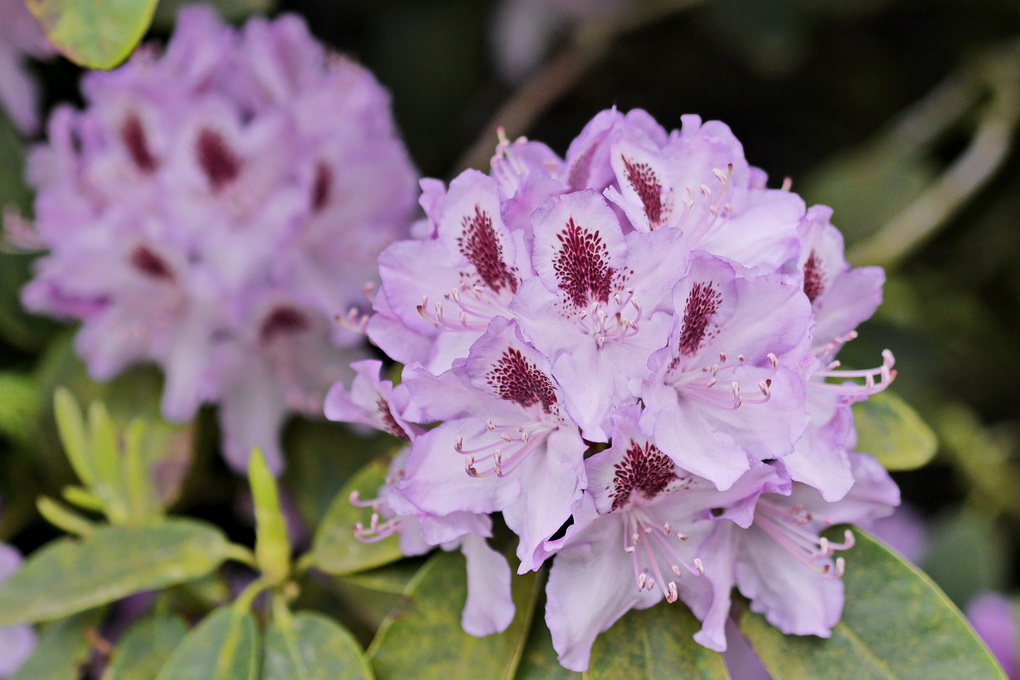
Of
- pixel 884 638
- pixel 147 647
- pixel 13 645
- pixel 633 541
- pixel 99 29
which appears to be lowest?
pixel 13 645

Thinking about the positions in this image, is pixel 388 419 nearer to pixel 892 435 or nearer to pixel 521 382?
pixel 521 382

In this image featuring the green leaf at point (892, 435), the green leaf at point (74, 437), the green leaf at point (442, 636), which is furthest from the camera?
the green leaf at point (74, 437)

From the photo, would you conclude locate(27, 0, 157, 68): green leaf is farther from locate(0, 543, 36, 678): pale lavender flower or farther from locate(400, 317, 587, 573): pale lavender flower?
locate(0, 543, 36, 678): pale lavender flower

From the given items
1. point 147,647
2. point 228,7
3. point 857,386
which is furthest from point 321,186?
point 857,386

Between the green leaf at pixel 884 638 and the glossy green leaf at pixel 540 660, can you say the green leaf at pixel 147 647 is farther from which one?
the green leaf at pixel 884 638

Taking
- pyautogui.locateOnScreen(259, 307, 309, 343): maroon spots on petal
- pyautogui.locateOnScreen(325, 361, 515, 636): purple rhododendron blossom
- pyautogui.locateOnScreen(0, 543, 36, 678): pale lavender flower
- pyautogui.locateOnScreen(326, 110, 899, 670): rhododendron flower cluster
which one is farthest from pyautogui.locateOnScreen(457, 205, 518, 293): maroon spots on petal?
pyautogui.locateOnScreen(0, 543, 36, 678): pale lavender flower

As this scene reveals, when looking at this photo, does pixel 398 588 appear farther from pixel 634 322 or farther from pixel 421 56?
pixel 421 56

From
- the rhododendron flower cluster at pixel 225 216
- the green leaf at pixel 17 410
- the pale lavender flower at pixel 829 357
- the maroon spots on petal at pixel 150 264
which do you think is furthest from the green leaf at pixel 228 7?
the pale lavender flower at pixel 829 357

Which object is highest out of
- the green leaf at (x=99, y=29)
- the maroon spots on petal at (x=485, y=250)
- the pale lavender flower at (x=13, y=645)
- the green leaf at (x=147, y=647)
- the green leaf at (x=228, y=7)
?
the green leaf at (x=99, y=29)
